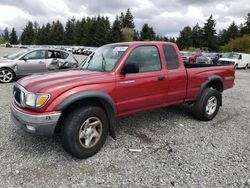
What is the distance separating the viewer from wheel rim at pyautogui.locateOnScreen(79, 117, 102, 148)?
3719 millimetres

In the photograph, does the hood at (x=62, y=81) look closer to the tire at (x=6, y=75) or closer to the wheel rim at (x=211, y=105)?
the wheel rim at (x=211, y=105)

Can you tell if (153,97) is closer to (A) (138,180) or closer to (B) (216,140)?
(B) (216,140)

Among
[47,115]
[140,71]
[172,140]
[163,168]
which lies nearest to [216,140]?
[172,140]

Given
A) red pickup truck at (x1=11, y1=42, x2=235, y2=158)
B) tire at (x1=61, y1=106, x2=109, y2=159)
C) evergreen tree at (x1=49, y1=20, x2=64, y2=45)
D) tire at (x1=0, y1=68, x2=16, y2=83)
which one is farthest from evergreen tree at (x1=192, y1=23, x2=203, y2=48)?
tire at (x1=61, y1=106, x2=109, y2=159)

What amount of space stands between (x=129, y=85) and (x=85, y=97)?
0.88 m

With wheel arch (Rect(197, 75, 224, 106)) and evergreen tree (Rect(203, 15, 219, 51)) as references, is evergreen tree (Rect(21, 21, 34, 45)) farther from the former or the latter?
wheel arch (Rect(197, 75, 224, 106))

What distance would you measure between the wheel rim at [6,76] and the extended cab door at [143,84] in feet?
24.2

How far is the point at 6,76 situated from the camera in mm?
9875

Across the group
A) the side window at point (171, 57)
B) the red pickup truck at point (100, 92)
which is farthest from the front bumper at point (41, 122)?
the side window at point (171, 57)

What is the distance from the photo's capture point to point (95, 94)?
3.71 meters

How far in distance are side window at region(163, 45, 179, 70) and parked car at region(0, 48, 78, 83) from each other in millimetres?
5939

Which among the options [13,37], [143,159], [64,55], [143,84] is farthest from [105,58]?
[13,37]

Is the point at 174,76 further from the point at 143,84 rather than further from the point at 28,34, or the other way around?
the point at 28,34

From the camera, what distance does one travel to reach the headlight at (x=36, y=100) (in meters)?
3.37
